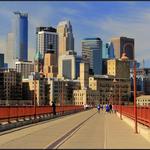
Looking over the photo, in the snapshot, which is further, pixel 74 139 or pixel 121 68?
pixel 121 68

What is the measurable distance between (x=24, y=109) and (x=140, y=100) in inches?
1576

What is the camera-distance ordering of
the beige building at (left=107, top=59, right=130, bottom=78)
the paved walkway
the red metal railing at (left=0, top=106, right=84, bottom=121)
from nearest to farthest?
1. the paved walkway
2. the red metal railing at (left=0, top=106, right=84, bottom=121)
3. the beige building at (left=107, top=59, right=130, bottom=78)

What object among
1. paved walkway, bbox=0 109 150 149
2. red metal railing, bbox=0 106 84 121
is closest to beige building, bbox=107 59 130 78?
paved walkway, bbox=0 109 150 149

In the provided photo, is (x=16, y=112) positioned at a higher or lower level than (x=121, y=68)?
lower

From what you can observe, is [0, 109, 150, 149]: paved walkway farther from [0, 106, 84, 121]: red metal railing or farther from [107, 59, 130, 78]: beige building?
[107, 59, 130, 78]: beige building

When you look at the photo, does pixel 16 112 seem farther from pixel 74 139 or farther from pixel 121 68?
pixel 121 68

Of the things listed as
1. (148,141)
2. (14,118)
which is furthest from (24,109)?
(148,141)

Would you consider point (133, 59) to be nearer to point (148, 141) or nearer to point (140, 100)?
point (148, 141)

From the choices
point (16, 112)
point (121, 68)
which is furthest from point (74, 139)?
point (121, 68)

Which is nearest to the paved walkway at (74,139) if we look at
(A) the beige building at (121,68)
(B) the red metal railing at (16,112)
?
(B) the red metal railing at (16,112)

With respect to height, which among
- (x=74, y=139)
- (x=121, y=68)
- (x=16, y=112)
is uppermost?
(x=121, y=68)

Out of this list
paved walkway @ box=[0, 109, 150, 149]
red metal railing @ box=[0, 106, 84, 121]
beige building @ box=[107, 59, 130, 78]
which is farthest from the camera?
beige building @ box=[107, 59, 130, 78]

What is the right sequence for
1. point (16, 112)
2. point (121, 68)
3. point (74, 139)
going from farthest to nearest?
Answer: 1. point (121, 68)
2. point (16, 112)
3. point (74, 139)

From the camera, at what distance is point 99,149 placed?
66.9 feet
